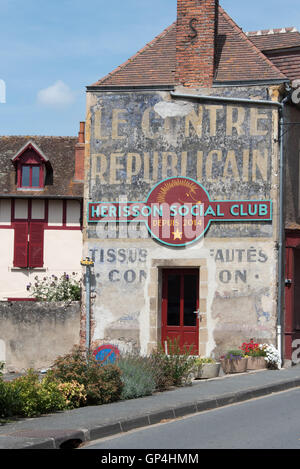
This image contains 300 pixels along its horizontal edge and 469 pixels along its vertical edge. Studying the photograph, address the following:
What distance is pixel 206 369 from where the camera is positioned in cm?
1458

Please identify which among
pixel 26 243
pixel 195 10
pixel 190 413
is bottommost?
pixel 190 413

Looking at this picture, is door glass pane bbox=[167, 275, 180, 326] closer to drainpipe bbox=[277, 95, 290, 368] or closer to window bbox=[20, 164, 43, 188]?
drainpipe bbox=[277, 95, 290, 368]

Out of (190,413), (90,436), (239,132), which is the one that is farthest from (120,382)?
(239,132)

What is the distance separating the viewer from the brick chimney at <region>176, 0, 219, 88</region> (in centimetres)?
1759

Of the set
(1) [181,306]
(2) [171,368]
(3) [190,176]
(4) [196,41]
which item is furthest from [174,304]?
(4) [196,41]

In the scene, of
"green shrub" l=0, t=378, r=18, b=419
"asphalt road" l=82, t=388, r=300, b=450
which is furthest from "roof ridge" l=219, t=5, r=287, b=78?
"green shrub" l=0, t=378, r=18, b=419

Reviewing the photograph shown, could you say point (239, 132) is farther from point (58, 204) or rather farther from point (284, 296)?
point (58, 204)

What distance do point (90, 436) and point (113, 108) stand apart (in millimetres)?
10625

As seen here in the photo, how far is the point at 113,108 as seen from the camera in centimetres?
1788

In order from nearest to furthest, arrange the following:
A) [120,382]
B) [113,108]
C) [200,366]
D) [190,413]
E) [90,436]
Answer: [90,436] < [190,413] < [120,382] < [200,366] < [113,108]

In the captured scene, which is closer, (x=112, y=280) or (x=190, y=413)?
(x=190, y=413)

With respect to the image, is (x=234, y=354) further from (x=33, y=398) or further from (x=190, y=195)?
(x=33, y=398)

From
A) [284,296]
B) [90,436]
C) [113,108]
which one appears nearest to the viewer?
[90,436]

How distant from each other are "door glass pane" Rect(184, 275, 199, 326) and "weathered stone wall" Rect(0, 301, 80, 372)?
2.59 metres
